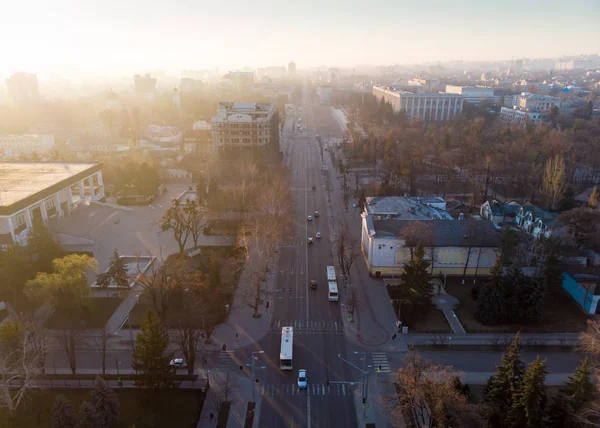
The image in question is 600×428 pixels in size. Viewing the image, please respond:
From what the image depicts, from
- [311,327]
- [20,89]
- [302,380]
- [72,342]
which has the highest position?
[20,89]

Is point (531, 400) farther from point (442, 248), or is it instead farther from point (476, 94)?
point (476, 94)

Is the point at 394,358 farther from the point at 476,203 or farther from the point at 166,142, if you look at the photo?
the point at 166,142

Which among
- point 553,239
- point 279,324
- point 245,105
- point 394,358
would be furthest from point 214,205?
point 245,105

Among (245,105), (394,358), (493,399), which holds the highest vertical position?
(245,105)

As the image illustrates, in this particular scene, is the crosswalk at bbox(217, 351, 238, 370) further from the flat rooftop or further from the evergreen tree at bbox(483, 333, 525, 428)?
the flat rooftop

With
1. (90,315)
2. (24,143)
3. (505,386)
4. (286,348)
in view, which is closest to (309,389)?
(286,348)
